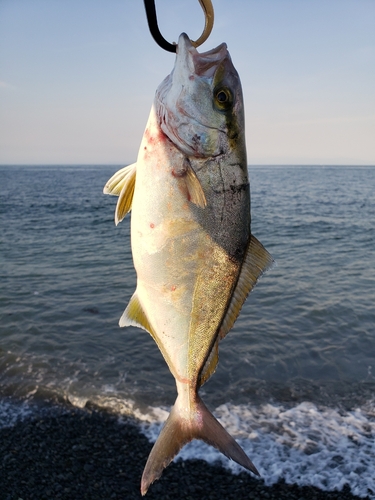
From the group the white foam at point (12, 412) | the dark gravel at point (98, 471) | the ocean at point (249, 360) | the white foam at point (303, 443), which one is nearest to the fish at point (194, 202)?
the dark gravel at point (98, 471)

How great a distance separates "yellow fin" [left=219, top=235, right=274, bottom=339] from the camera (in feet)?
7.99

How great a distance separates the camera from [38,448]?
21.1 feet

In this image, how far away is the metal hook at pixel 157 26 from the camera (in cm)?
198

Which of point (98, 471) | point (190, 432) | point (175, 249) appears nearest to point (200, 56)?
point (175, 249)

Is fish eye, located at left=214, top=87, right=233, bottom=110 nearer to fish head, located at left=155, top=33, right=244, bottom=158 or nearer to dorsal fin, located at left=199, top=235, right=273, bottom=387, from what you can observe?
fish head, located at left=155, top=33, right=244, bottom=158

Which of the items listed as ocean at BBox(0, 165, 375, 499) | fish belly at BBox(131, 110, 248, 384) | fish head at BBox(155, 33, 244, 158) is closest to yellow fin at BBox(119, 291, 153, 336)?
fish belly at BBox(131, 110, 248, 384)

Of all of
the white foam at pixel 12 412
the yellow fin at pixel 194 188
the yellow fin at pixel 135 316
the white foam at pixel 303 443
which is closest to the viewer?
the yellow fin at pixel 194 188

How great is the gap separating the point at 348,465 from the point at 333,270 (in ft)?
34.7

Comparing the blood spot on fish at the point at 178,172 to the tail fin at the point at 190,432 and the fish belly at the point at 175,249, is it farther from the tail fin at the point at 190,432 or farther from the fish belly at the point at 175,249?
the tail fin at the point at 190,432

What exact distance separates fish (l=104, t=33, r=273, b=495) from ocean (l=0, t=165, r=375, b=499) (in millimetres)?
4342

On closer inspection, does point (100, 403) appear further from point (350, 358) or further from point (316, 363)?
point (350, 358)

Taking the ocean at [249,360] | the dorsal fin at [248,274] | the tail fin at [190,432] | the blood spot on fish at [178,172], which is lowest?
the ocean at [249,360]

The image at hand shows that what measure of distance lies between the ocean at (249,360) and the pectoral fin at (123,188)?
442 cm

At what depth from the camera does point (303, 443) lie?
6.61 metres
